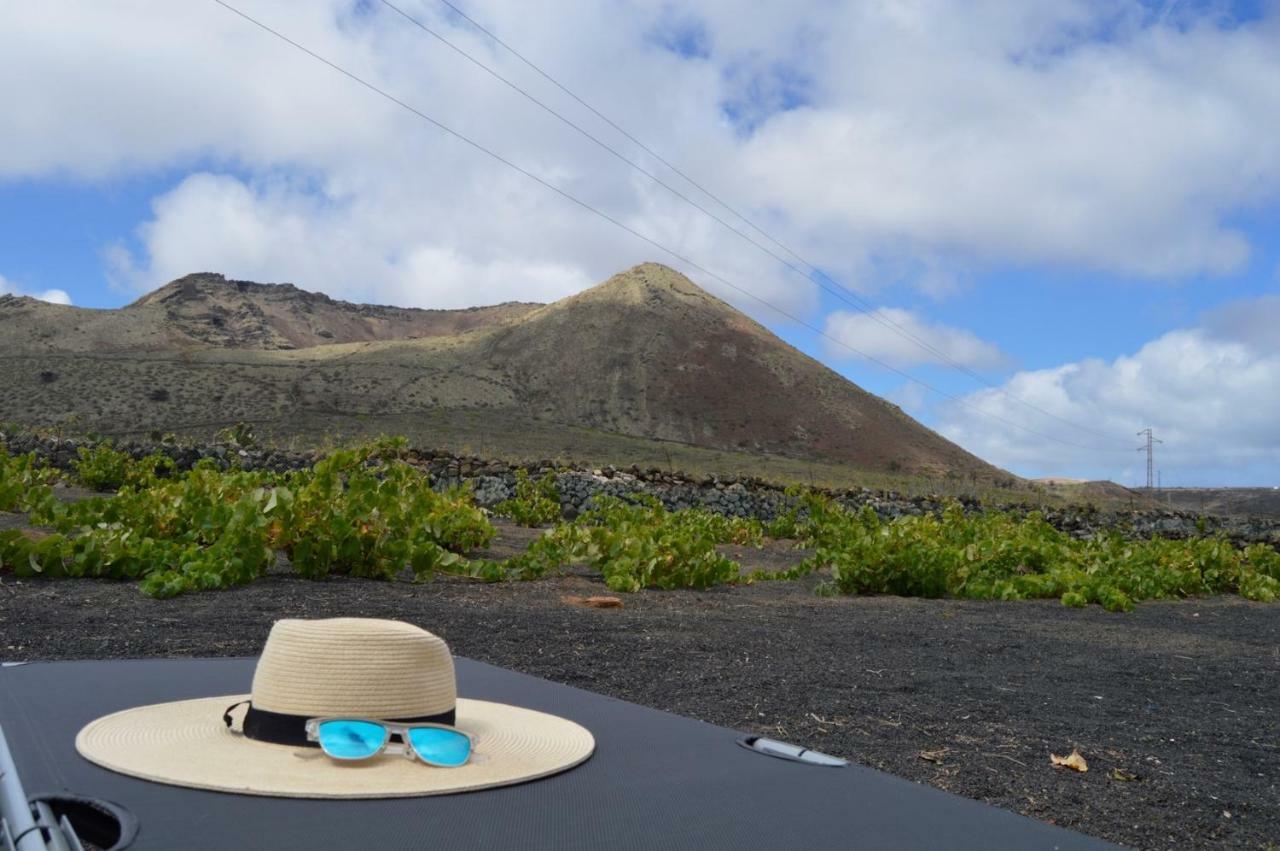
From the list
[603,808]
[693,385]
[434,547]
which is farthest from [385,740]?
[693,385]

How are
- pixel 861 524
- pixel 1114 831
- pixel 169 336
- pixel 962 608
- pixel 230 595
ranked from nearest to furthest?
1. pixel 1114 831
2. pixel 230 595
3. pixel 962 608
4. pixel 861 524
5. pixel 169 336

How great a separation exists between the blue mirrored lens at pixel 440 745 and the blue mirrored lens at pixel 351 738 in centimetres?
5

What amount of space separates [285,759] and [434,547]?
598cm

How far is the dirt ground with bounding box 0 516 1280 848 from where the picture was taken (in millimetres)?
3201

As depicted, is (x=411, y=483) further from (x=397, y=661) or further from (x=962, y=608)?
(x=397, y=661)

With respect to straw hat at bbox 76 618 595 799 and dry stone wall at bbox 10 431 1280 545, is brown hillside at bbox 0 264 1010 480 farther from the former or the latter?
straw hat at bbox 76 618 595 799

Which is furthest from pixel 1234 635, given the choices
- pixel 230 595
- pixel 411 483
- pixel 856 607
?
pixel 230 595

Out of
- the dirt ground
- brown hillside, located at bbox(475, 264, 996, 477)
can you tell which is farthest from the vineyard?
brown hillside, located at bbox(475, 264, 996, 477)

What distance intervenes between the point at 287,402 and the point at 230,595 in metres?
38.3

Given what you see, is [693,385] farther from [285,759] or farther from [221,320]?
[285,759]

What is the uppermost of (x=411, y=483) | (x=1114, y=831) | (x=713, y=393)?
(x=713, y=393)

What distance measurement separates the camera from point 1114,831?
9.05 feet

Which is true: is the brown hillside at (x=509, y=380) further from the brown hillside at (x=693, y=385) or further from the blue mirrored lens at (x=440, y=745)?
the blue mirrored lens at (x=440, y=745)

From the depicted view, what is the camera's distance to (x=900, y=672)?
4.99 meters
